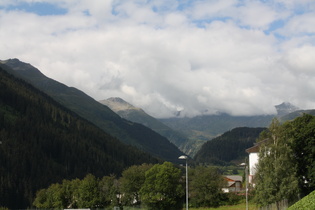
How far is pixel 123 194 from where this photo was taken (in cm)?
11944

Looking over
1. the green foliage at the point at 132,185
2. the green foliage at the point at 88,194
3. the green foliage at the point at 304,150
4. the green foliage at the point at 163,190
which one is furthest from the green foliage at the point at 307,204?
the green foliage at the point at 88,194

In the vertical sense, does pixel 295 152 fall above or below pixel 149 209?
above

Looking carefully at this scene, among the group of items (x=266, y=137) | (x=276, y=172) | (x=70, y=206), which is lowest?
(x=70, y=206)

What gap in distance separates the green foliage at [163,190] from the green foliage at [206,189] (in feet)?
15.5

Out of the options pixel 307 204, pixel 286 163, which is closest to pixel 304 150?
pixel 286 163

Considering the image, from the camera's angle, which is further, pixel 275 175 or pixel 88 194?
pixel 88 194

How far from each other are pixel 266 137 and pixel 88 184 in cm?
5598

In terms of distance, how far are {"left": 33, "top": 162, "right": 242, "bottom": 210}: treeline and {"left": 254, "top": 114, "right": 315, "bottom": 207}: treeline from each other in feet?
74.1

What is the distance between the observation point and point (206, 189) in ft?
341

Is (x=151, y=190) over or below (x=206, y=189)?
below

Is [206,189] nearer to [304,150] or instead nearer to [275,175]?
[304,150]

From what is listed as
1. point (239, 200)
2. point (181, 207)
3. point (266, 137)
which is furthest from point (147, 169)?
point (266, 137)

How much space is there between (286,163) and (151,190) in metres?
47.1

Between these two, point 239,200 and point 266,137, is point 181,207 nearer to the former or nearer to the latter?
point 239,200
